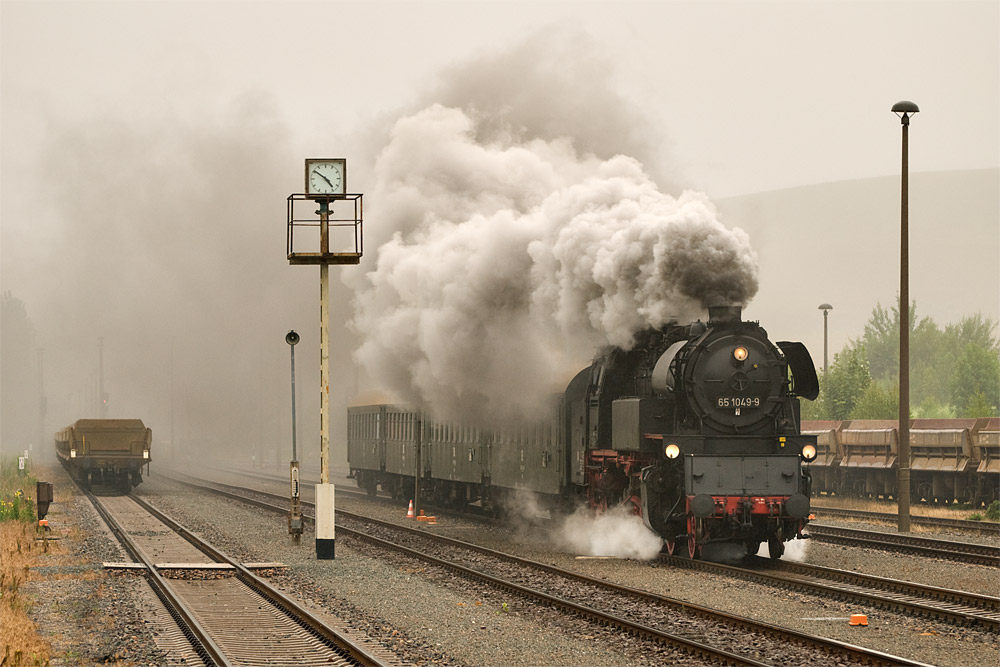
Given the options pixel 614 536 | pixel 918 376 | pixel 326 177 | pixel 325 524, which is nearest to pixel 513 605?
pixel 614 536

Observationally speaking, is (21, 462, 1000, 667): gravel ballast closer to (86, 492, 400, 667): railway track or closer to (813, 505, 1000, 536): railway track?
(86, 492, 400, 667): railway track

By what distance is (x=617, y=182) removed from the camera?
20641 millimetres

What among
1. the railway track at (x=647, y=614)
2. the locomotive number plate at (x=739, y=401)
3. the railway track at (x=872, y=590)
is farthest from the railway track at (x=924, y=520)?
the railway track at (x=647, y=614)

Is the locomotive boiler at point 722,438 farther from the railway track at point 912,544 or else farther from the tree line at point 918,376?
the tree line at point 918,376

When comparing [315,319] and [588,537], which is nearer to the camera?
[588,537]

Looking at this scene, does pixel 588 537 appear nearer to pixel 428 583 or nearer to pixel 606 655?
pixel 428 583

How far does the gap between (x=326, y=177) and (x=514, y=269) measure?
4274 mm

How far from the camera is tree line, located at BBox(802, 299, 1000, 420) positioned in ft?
148

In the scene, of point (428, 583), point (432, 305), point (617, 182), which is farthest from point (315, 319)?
point (428, 583)

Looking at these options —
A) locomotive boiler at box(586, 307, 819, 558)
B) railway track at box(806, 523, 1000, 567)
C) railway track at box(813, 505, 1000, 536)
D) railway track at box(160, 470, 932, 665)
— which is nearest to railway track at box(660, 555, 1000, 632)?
locomotive boiler at box(586, 307, 819, 558)

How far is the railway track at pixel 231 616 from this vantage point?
11.2 meters

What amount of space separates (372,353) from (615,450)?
1003cm

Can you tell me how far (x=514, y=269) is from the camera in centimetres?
2225

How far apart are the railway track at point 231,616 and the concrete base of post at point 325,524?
58.2 inches
